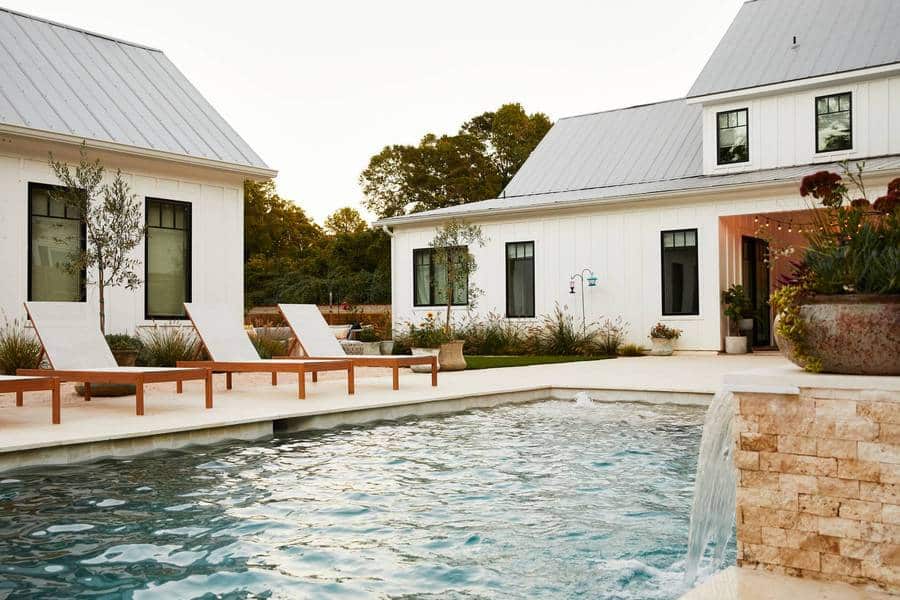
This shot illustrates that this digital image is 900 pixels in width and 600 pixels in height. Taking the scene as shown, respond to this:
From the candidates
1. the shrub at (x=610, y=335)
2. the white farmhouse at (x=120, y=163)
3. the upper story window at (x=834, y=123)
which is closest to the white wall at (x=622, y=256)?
the shrub at (x=610, y=335)

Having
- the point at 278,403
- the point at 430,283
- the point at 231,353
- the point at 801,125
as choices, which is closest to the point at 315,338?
the point at 231,353

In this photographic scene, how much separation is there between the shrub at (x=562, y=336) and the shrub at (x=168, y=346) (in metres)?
6.98

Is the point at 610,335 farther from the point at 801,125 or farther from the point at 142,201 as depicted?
the point at 142,201

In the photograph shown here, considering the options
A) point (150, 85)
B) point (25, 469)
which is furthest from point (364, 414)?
point (150, 85)

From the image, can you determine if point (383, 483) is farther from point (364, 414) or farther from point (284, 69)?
point (284, 69)

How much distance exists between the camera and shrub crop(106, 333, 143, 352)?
34.2 feet

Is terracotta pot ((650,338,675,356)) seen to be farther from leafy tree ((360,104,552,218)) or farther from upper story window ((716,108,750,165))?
leafy tree ((360,104,552,218))

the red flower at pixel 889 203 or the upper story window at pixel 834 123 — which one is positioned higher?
the upper story window at pixel 834 123

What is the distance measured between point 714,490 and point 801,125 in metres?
13.2

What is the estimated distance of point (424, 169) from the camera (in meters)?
38.8

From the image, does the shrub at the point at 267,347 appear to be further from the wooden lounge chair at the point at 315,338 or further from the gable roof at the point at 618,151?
the gable roof at the point at 618,151

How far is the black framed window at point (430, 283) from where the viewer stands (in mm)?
17453

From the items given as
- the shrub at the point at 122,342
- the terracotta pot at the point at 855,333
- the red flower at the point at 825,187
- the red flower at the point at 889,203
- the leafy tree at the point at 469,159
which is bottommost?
the shrub at the point at 122,342

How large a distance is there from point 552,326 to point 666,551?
12545mm
